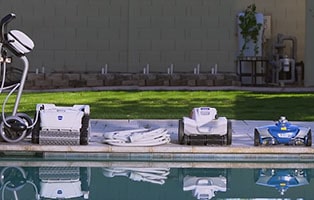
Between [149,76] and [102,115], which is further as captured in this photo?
[149,76]

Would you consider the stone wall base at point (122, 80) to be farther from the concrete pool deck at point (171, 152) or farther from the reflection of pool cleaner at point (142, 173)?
the reflection of pool cleaner at point (142, 173)

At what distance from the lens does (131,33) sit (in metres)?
15.1

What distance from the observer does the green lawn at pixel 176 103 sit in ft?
33.9

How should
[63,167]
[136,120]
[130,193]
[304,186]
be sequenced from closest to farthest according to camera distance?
1. [130,193]
2. [304,186]
3. [63,167]
4. [136,120]

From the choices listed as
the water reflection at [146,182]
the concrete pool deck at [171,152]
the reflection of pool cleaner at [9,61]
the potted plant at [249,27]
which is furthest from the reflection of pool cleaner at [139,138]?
the potted plant at [249,27]

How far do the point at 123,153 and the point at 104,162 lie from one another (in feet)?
0.75

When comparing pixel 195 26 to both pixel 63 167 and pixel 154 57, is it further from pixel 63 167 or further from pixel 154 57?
pixel 63 167

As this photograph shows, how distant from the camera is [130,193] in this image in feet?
19.8

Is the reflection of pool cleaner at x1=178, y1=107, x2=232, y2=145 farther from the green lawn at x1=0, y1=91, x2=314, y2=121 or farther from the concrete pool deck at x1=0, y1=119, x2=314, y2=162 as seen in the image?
the green lawn at x1=0, y1=91, x2=314, y2=121

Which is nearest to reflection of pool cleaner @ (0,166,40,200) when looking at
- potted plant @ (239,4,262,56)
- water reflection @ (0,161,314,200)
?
water reflection @ (0,161,314,200)

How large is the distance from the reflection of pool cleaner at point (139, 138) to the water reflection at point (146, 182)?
345 mm

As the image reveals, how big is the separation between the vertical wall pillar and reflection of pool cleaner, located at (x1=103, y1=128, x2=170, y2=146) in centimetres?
765

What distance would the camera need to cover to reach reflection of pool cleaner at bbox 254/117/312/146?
7504 millimetres

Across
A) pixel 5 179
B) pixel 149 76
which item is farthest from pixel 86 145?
pixel 149 76
